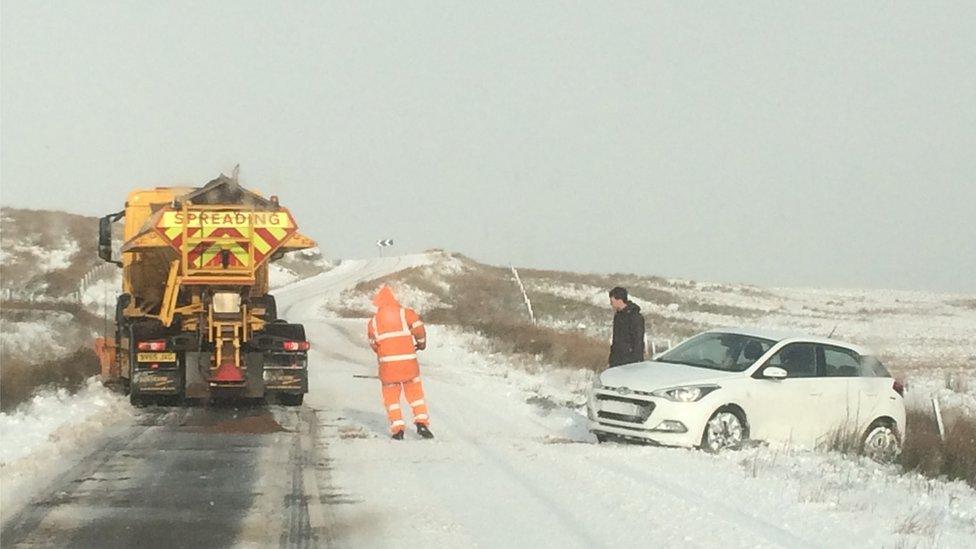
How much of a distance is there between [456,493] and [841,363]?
20.6 ft

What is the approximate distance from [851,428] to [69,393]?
1148 centimetres

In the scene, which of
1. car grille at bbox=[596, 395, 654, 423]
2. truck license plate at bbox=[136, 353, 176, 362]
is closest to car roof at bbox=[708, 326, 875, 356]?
car grille at bbox=[596, 395, 654, 423]

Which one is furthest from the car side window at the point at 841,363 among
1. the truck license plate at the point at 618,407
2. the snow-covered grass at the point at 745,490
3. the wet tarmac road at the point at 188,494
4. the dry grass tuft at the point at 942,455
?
the wet tarmac road at the point at 188,494

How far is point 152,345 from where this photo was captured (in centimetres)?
1748

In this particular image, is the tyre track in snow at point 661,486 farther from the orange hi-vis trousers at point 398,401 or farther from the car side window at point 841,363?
the car side window at point 841,363

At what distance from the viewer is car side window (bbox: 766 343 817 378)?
14.4 metres

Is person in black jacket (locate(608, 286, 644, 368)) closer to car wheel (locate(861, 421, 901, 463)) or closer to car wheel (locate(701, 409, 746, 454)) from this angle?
car wheel (locate(701, 409, 746, 454))

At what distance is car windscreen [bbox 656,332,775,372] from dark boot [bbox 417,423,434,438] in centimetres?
308

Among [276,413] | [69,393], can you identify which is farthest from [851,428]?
[69,393]

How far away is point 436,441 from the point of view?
1402 centimetres

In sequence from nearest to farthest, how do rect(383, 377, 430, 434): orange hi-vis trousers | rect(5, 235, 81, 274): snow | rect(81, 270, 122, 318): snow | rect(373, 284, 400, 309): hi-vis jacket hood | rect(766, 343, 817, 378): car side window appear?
rect(383, 377, 430, 434): orange hi-vis trousers, rect(766, 343, 817, 378): car side window, rect(373, 284, 400, 309): hi-vis jacket hood, rect(81, 270, 122, 318): snow, rect(5, 235, 81, 274): snow

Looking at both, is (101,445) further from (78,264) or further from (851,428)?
(78,264)

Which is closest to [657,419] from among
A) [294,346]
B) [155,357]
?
[294,346]

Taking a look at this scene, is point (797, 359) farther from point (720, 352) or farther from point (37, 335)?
point (37, 335)
